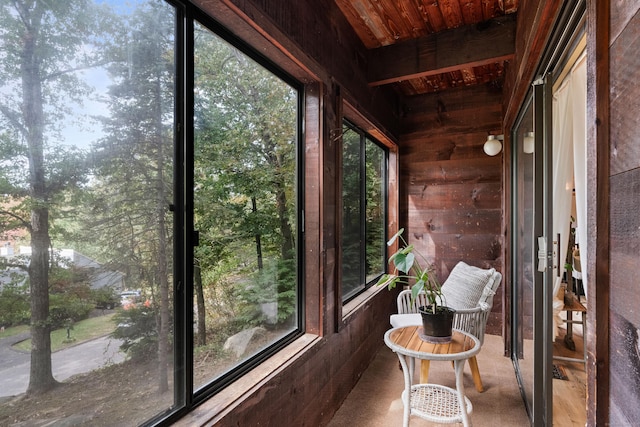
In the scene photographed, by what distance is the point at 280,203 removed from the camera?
178 cm

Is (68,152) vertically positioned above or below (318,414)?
above

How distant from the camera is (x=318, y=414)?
72.9 inches

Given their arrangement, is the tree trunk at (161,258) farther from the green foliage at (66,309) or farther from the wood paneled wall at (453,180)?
the wood paneled wall at (453,180)

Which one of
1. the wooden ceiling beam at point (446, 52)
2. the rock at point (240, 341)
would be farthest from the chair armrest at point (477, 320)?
the wooden ceiling beam at point (446, 52)

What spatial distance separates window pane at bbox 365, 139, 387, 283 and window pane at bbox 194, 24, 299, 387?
4.52 feet

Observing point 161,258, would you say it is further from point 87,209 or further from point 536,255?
point 536,255

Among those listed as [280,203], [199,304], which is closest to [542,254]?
[280,203]

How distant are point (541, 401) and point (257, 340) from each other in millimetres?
1448

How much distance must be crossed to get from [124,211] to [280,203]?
2.82 feet

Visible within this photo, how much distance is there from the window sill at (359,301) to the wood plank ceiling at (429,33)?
1.72 metres

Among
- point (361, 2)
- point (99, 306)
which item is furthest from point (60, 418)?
point (361, 2)

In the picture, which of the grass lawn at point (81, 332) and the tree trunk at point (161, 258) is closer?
the grass lawn at point (81, 332)

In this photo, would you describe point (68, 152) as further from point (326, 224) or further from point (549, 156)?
point (549, 156)

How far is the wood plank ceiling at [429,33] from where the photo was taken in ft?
6.84
